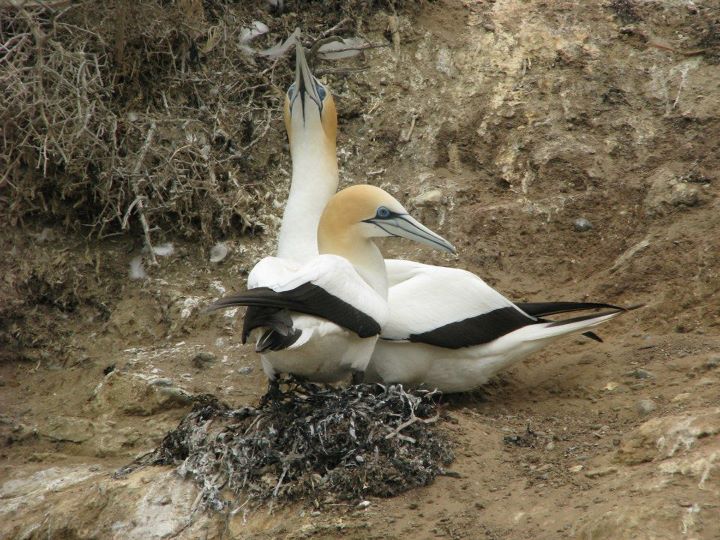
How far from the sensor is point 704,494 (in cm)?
366

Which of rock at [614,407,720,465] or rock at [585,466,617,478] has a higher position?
rock at [614,407,720,465]

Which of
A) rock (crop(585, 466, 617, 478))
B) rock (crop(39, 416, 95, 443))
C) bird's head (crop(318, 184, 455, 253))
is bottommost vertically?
rock (crop(39, 416, 95, 443))

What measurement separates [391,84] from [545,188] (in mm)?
1382

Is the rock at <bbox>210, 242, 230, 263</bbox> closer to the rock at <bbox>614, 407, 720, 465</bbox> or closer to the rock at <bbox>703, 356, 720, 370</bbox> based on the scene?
the rock at <bbox>703, 356, 720, 370</bbox>

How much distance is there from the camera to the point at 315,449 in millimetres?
4352

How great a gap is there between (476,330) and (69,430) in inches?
81.8

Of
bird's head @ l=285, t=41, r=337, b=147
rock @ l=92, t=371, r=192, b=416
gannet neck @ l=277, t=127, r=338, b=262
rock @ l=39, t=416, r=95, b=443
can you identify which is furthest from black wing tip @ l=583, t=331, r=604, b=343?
rock @ l=39, t=416, r=95, b=443

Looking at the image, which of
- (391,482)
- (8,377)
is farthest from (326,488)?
(8,377)

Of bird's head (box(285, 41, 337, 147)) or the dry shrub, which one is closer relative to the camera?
bird's head (box(285, 41, 337, 147))

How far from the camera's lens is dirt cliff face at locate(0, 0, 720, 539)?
13.5ft

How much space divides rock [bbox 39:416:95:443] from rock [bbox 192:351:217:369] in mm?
654

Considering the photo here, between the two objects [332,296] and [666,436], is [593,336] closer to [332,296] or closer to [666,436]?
[666,436]


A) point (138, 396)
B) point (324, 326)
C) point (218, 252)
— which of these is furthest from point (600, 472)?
point (218, 252)

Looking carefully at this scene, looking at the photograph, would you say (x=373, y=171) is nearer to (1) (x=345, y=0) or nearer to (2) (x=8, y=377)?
(1) (x=345, y=0)
